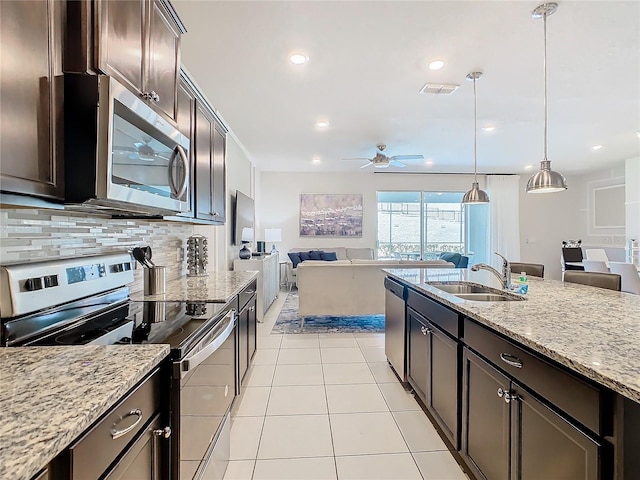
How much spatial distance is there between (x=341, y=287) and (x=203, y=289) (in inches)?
93.8

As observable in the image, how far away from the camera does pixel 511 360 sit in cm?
128

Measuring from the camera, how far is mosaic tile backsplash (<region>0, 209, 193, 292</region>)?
3.95 ft

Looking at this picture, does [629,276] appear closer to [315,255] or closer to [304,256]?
[315,255]

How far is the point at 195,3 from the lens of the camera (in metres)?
2.04

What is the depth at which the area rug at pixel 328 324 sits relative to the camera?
14.3ft

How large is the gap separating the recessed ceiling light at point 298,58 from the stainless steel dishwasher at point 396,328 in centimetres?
200

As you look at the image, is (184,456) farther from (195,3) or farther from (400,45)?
(400,45)

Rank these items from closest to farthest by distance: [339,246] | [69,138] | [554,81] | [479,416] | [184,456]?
[69,138] < [184,456] < [479,416] < [554,81] < [339,246]

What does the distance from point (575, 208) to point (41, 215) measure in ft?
33.2

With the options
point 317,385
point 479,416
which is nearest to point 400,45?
point 479,416

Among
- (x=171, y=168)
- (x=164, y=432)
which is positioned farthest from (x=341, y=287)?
(x=164, y=432)

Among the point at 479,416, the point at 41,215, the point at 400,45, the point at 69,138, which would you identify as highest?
the point at 400,45

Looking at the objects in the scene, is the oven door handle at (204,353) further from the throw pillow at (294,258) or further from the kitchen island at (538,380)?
the throw pillow at (294,258)

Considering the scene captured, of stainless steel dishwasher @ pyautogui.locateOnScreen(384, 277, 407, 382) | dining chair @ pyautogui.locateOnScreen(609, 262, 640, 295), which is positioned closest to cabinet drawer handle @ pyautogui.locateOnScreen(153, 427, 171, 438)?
stainless steel dishwasher @ pyautogui.locateOnScreen(384, 277, 407, 382)
